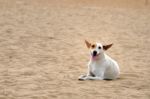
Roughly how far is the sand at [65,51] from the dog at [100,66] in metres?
0.22

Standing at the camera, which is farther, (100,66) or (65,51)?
(65,51)

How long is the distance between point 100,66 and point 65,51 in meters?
3.84

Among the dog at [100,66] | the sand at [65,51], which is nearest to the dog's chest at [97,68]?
the dog at [100,66]

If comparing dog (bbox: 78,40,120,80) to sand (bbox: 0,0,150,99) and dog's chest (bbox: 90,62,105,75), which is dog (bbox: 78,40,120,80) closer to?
dog's chest (bbox: 90,62,105,75)

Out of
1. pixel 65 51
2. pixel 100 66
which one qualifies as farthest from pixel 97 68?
pixel 65 51

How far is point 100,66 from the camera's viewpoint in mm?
10023

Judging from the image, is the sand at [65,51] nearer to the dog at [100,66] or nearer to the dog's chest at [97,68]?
the dog at [100,66]

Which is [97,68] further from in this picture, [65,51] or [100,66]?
[65,51]

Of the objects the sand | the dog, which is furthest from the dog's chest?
the sand

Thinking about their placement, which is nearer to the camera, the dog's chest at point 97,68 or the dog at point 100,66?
the dog at point 100,66

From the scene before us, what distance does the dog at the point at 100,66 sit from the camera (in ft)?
32.3

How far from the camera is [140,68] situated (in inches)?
462

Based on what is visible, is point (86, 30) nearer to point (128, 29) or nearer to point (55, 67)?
point (128, 29)

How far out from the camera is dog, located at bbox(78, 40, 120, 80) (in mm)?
9836
